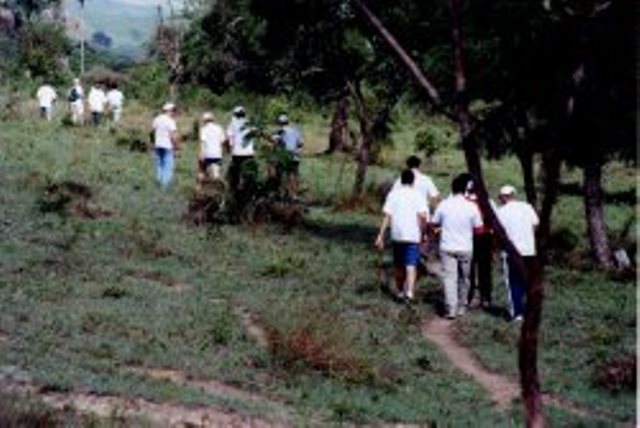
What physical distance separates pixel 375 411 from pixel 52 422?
3457 mm

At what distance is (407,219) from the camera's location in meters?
16.9

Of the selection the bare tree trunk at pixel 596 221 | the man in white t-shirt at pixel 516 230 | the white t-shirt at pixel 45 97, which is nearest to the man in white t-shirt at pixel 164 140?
the bare tree trunk at pixel 596 221

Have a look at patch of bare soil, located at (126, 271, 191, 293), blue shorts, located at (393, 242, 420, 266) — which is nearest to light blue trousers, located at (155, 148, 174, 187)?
patch of bare soil, located at (126, 271, 191, 293)

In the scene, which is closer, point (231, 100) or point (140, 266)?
point (140, 266)

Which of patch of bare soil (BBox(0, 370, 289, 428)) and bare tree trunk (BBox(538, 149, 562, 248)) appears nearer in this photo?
bare tree trunk (BBox(538, 149, 562, 248))

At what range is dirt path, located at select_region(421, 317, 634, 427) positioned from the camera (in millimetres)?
12641

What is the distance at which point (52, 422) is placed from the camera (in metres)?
9.57

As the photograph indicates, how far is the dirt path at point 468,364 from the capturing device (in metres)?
13.2

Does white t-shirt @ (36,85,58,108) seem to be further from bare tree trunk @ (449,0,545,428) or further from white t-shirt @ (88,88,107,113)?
bare tree trunk @ (449,0,545,428)

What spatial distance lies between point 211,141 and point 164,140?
141 cm

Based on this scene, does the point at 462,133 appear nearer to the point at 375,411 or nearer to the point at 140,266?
the point at 375,411

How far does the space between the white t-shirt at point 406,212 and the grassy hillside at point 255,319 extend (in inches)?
41.0

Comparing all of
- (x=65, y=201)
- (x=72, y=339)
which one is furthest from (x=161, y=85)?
(x=72, y=339)

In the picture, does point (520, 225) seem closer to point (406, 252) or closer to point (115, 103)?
point (406, 252)
